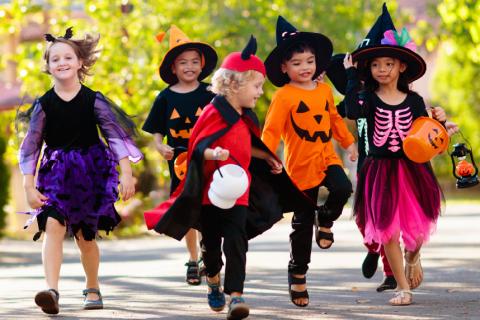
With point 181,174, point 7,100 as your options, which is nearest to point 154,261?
point 181,174

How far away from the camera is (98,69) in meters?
23.8

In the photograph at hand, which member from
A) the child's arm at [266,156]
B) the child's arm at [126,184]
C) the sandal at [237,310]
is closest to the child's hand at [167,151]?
the child's arm at [126,184]

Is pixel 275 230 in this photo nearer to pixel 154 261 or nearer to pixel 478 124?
pixel 154 261

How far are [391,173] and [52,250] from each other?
2.32 meters

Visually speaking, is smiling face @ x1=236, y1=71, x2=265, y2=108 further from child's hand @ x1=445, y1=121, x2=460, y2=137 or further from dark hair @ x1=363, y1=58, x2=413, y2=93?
child's hand @ x1=445, y1=121, x2=460, y2=137

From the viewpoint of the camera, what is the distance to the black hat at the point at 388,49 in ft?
29.3

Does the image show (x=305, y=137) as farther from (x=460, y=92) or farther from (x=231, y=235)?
(x=460, y=92)

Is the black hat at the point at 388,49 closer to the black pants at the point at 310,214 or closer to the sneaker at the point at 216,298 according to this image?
the black pants at the point at 310,214

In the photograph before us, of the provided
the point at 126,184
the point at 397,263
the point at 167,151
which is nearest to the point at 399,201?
the point at 397,263

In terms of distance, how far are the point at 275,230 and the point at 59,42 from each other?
47.8 ft

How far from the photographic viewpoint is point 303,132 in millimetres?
8938

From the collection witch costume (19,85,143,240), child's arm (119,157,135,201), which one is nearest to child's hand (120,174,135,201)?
child's arm (119,157,135,201)

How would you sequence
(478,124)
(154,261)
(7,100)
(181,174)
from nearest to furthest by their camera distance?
(181,174)
(154,261)
(7,100)
(478,124)

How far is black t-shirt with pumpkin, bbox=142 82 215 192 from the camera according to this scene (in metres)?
10.5
